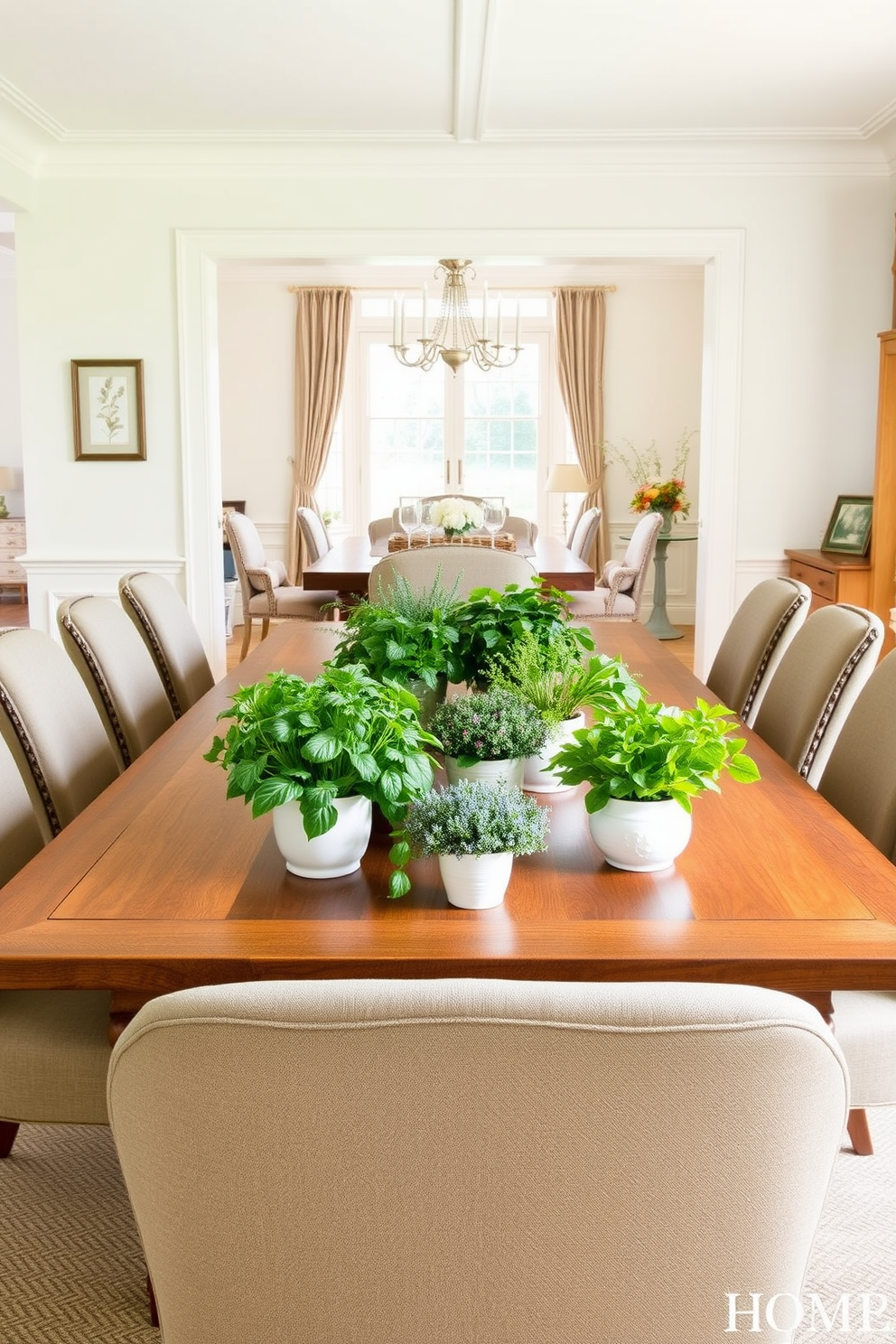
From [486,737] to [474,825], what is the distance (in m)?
0.34

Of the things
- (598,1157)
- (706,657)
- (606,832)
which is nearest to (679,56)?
(706,657)

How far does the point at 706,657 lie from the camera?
18.1 feet

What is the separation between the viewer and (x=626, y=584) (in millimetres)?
6621

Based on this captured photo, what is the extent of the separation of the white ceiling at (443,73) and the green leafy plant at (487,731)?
8.73 ft

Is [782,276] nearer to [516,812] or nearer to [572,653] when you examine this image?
[572,653]

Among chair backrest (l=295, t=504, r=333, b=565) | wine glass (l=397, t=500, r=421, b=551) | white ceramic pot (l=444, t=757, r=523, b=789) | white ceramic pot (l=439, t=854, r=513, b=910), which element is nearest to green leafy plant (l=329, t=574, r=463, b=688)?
white ceramic pot (l=444, t=757, r=523, b=789)

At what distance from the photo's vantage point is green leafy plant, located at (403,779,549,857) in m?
1.44

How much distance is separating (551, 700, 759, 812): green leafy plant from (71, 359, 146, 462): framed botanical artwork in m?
4.13

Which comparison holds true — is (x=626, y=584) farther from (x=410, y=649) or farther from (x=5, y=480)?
(x=5, y=480)

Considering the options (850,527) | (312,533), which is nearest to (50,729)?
(850,527)

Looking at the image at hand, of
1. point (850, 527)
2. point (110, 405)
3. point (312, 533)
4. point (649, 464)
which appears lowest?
point (312, 533)

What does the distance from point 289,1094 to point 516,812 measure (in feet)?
2.32

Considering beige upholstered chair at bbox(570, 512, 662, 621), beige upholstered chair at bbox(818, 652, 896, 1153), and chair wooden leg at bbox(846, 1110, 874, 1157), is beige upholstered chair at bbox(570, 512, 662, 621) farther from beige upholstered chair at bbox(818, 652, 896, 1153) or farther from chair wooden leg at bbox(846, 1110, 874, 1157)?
chair wooden leg at bbox(846, 1110, 874, 1157)

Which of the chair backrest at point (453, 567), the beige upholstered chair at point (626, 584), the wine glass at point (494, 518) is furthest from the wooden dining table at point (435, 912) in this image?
the beige upholstered chair at point (626, 584)
